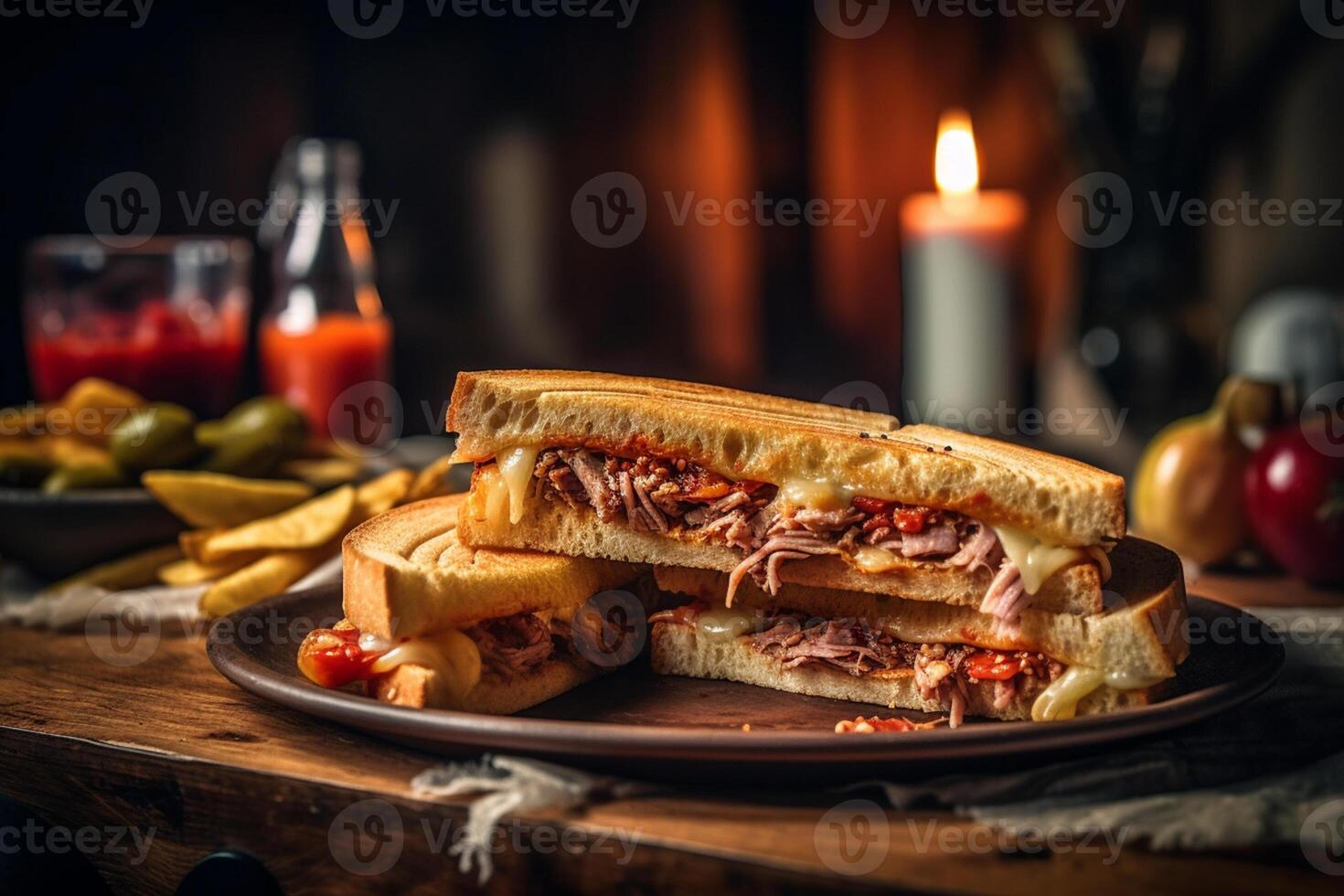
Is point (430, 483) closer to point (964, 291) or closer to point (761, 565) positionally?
point (761, 565)

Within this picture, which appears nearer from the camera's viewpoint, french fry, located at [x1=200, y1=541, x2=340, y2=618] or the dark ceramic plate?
the dark ceramic plate

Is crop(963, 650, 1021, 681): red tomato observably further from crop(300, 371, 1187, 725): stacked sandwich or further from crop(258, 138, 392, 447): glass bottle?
crop(258, 138, 392, 447): glass bottle

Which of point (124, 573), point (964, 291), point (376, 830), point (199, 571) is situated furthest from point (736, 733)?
point (964, 291)

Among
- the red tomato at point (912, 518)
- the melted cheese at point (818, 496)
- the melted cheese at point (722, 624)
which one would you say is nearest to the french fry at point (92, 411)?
the melted cheese at point (722, 624)

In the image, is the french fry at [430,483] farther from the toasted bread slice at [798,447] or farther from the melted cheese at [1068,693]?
the melted cheese at [1068,693]

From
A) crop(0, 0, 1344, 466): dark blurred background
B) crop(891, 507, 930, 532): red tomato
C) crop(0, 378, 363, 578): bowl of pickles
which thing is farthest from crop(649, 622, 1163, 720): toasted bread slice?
crop(0, 0, 1344, 466): dark blurred background
